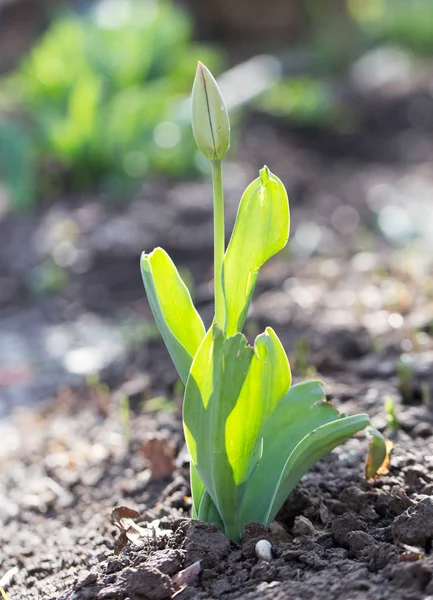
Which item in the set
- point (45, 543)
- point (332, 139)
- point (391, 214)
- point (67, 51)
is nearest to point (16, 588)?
point (45, 543)

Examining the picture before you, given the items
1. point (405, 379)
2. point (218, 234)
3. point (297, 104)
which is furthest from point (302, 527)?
point (297, 104)

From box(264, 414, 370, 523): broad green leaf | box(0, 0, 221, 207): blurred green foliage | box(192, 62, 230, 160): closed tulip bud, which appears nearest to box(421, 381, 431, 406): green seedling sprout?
box(264, 414, 370, 523): broad green leaf

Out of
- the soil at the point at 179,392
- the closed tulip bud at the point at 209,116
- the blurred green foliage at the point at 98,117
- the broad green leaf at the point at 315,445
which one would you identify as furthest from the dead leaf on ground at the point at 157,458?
the blurred green foliage at the point at 98,117

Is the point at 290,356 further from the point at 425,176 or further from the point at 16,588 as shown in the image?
the point at 425,176

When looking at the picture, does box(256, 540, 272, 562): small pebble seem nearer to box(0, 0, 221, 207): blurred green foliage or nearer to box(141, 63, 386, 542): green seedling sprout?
box(141, 63, 386, 542): green seedling sprout

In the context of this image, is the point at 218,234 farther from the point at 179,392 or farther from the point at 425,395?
the point at 179,392
